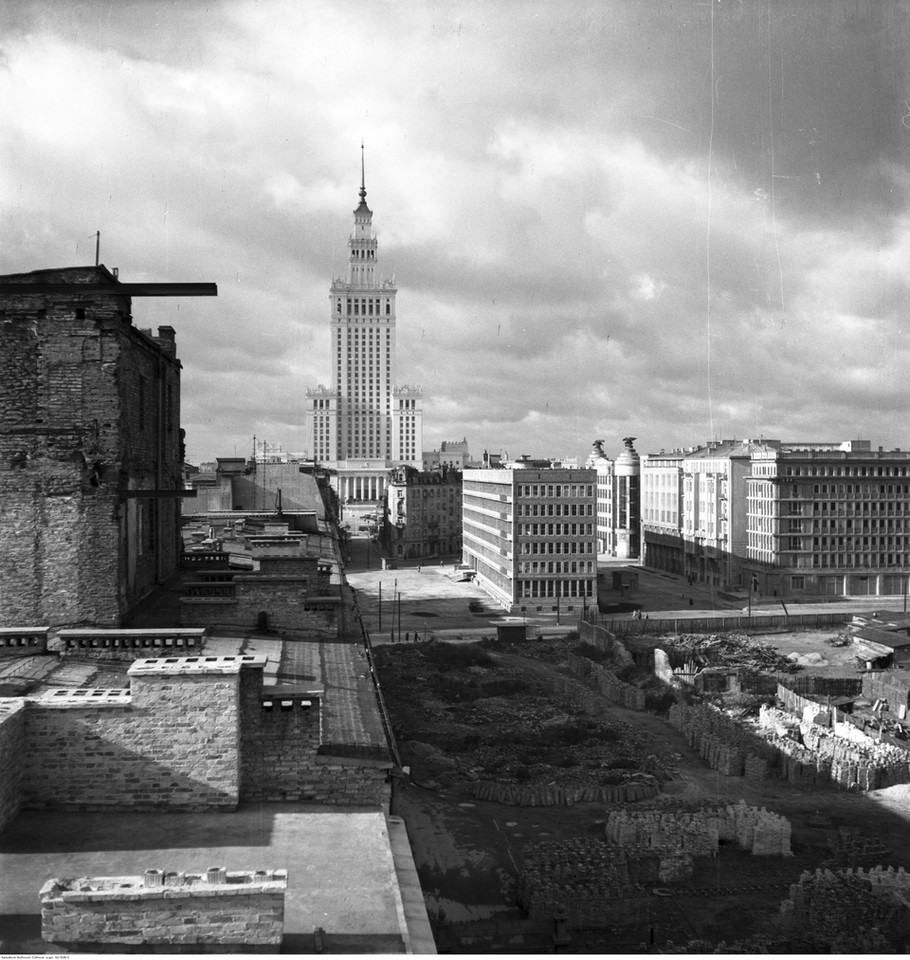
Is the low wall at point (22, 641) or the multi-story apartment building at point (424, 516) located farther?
the multi-story apartment building at point (424, 516)

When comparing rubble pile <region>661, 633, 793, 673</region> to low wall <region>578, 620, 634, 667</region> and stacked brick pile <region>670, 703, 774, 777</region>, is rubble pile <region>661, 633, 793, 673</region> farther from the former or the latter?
stacked brick pile <region>670, 703, 774, 777</region>

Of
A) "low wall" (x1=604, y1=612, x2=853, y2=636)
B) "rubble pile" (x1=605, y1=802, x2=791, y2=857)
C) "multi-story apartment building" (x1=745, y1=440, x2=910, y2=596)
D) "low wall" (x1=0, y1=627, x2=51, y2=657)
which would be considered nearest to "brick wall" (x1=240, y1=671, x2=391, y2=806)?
"low wall" (x1=0, y1=627, x2=51, y2=657)

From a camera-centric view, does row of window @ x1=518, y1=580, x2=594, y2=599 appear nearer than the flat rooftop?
No

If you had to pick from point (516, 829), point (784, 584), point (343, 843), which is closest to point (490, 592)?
point (784, 584)

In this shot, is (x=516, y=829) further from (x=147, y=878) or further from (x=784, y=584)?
(x=784, y=584)

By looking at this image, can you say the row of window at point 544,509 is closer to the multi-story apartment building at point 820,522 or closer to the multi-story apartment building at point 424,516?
the multi-story apartment building at point 820,522

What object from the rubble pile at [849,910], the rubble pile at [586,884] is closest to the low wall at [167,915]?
the rubble pile at [586,884]
